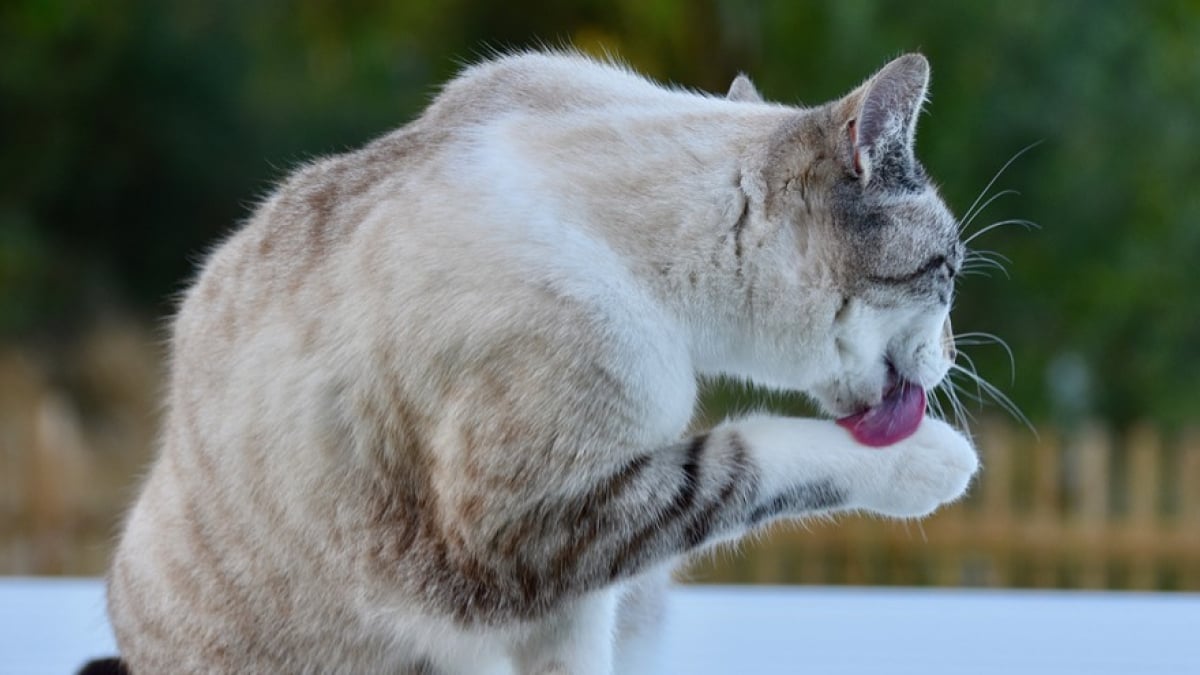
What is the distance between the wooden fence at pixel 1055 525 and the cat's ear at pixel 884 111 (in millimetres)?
2823

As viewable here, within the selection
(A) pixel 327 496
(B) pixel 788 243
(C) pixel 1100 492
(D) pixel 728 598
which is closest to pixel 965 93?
(C) pixel 1100 492

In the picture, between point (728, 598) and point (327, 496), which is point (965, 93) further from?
point (327, 496)

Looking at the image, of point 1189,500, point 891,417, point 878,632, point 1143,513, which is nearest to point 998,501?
point 1143,513

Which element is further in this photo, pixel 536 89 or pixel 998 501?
pixel 998 501

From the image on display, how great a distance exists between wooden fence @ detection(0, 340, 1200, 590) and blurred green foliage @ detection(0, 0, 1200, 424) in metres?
0.22

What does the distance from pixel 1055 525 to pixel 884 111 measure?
314 cm

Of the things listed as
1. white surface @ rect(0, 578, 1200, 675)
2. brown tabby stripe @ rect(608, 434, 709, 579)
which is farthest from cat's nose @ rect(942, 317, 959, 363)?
white surface @ rect(0, 578, 1200, 675)

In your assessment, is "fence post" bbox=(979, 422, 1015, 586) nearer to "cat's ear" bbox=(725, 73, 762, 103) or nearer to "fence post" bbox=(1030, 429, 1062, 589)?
"fence post" bbox=(1030, 429, 1062, 589)

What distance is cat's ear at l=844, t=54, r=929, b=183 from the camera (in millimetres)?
1543

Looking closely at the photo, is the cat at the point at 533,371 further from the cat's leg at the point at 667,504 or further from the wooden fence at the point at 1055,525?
the wooden fence at the point at 1055,525

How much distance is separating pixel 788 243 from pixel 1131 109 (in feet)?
10.5

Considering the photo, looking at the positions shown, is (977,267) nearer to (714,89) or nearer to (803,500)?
(714,89)

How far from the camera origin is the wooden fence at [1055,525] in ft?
14.4

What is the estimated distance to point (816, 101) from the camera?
14.0 ft
